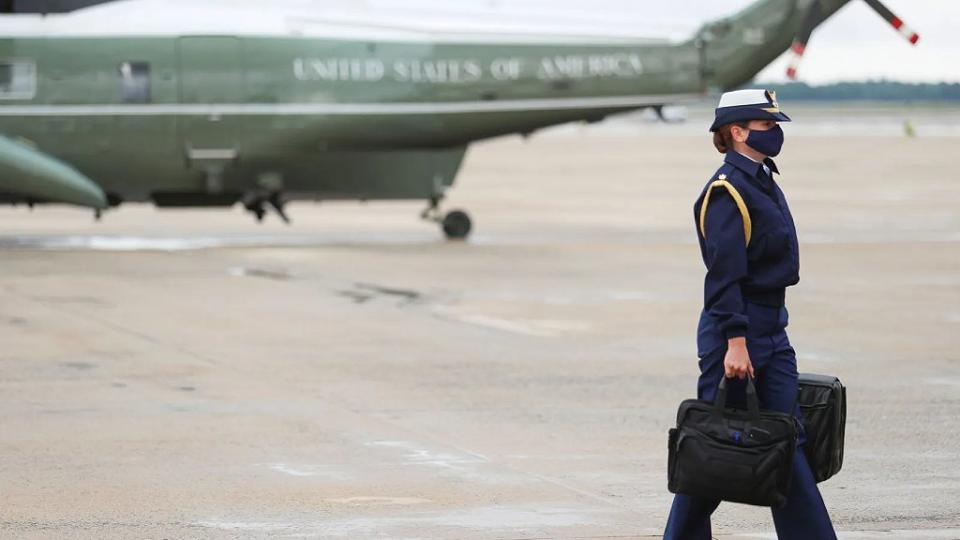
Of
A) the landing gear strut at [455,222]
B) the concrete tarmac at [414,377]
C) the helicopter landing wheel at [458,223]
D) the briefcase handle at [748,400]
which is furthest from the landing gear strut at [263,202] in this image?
the briefcase handle at [748,400]

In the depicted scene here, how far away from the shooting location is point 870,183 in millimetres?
39438

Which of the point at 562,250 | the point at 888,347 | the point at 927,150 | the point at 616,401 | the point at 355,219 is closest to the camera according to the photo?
the point at 616,401

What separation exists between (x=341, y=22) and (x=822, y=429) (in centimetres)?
1658

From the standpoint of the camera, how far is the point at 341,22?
2255 centimetres

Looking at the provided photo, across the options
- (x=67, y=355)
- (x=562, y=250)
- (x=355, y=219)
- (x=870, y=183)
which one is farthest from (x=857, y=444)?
→ (x=870, y=183)

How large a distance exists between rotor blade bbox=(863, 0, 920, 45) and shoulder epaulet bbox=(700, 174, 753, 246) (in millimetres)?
15669

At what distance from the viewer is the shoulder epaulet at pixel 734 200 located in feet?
21.1

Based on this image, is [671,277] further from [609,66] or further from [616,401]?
[616,401]

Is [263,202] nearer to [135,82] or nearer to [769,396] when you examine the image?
[135,82]

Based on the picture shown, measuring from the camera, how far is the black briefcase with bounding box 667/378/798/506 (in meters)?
Result: 6.17

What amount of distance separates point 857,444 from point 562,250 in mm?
12480

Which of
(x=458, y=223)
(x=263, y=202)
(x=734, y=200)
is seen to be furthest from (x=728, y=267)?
(x=458, y=223)

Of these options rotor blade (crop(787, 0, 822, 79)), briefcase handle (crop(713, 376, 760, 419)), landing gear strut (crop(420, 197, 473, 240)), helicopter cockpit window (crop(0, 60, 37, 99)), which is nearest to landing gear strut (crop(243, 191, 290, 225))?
landing gear strut (crop(420, 197, 473, 240))

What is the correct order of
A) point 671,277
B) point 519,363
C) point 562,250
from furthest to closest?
point 562,250, point 671,277, point 519,363
